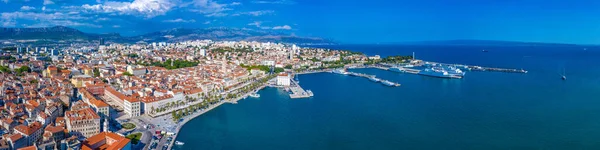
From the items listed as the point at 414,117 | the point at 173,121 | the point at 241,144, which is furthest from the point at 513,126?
the point at 173,121

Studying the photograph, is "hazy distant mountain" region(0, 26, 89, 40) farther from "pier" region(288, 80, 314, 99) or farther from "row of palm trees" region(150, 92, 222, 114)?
"row of palm trees" region(150, 92, 222, 114)

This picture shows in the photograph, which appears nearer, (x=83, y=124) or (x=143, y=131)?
(x=83, y=124)

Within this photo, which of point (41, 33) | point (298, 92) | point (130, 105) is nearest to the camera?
point (130, 105)

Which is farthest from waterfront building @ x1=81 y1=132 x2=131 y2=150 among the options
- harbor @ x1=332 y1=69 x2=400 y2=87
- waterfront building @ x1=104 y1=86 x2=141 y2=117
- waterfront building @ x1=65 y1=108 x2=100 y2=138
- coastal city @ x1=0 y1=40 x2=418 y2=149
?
harbor @ x1=332 y1=69 x2=400 y2=87

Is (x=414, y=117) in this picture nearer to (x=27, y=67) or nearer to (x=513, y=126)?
(x=513, y=126)

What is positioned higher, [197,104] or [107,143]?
[197,104]

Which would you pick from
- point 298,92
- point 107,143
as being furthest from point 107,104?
point 298,92

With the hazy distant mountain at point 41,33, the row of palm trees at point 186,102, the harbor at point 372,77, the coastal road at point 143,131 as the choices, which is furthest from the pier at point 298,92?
the hazy distant mountain at point 41,33

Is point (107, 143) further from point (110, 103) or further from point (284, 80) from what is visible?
point (284, 80)
